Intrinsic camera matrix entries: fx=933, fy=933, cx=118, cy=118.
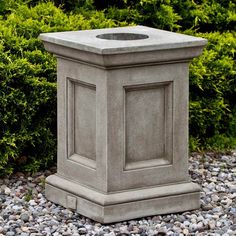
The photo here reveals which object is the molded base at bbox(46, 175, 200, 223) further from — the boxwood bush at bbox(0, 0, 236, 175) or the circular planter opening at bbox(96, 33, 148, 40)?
the circular planter opening at bbox(96, 33, 148, 40)

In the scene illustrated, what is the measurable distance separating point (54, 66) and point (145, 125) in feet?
4.23

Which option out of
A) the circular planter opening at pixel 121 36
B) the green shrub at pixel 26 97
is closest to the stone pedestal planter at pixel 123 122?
the circular planter opening at pixel 121 36

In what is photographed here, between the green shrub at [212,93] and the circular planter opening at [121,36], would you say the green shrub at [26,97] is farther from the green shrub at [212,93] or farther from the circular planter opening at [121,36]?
the green shrub at [212,93]

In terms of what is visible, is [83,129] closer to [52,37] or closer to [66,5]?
[52,37]

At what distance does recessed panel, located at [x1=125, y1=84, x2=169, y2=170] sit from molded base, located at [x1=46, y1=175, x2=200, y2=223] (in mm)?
198

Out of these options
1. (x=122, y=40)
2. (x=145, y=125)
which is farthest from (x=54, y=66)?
(x=145, y=125)

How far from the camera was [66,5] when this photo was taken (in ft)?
28.5

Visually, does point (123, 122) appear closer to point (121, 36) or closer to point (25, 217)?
point (121, 36)

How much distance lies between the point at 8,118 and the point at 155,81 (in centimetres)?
133

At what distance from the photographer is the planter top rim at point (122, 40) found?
579cm

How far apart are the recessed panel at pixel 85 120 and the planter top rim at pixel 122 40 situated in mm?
306

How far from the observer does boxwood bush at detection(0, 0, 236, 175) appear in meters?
6.87

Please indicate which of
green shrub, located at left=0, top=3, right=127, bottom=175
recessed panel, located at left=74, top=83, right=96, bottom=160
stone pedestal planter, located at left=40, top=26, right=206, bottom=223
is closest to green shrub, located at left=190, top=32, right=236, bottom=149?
green shrub, located at left=0, top=3, right=127, bottom=175

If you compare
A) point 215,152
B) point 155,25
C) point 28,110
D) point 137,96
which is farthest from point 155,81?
point 155,25
